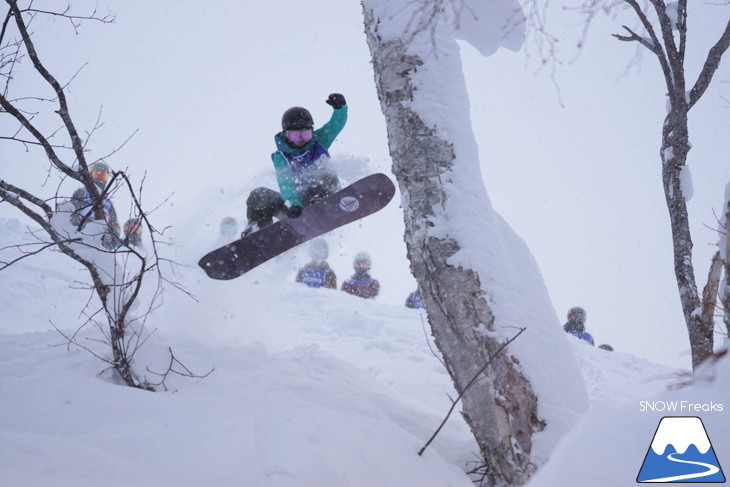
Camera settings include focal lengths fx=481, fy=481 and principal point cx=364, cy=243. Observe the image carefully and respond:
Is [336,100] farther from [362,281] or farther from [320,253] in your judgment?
[362,281]

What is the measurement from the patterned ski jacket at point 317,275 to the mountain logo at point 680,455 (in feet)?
39.3

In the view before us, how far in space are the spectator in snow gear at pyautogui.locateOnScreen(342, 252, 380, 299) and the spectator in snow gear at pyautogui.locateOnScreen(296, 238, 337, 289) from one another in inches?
17.5

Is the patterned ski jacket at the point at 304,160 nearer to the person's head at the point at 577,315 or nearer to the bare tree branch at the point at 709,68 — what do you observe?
the bare tree branch at the point at 709,68

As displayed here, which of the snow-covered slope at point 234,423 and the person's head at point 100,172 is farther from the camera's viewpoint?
the person's head at point 100,172

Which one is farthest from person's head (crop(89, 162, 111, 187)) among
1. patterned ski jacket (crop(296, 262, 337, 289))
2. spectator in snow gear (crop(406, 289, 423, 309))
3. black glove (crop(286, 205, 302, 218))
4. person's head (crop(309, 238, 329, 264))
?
spectator in snow gear (crop(406, 289, 423, 309))

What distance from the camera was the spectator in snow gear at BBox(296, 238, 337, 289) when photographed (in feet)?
41.9

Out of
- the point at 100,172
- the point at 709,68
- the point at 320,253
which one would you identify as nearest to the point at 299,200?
the point at 709,68

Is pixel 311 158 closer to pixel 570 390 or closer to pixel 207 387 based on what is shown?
pixel 207 387

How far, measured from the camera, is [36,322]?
7051mm

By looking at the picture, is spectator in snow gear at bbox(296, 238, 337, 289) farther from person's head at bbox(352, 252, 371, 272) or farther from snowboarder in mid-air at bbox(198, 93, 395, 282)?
snowboarder in mid-air at bbox(198, 93, 395, 282)

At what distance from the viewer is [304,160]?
541 centimetres

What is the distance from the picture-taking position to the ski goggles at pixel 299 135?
5.27m

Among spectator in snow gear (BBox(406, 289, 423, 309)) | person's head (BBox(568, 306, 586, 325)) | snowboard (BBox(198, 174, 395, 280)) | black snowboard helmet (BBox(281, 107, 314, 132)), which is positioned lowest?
person's head (BBox(568, 306, 586, 325))

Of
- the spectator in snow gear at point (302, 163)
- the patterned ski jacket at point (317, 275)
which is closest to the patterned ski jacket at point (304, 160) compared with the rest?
the spectator in snow gear at point (302, 163)
